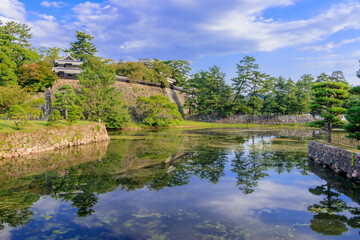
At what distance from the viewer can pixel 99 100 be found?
32.1 metres

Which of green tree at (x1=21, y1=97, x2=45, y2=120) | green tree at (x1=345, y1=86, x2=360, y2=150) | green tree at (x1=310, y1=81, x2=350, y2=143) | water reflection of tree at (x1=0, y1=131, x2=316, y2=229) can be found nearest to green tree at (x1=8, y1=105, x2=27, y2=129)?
green tree at (x1=21, y1=97, x2=45, y2=120)

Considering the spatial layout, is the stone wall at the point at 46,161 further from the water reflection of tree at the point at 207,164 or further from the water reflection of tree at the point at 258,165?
the water reflection of tree at the point at 258,165

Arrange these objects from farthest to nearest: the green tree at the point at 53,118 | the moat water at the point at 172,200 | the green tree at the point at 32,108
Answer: the green tree at the point at 32,108 < the green tree at the point at 53,118 < the moat water at the point at 172,200

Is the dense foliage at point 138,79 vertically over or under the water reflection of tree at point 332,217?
over

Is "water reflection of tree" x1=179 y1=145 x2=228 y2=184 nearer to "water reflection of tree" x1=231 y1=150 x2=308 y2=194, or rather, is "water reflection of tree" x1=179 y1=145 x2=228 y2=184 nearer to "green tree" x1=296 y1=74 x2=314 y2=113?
"water reflection of tree" x1=231 y1=150 x2=308 y2=194

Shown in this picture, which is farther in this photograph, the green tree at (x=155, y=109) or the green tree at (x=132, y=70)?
the green tree at (x=132, y=70)

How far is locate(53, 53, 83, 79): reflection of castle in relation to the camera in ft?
130

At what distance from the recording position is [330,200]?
839 centimetres

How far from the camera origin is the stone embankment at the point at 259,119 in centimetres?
4938

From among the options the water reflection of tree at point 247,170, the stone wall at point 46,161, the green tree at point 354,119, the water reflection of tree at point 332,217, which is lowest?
the water reflection of tree at point 332,217

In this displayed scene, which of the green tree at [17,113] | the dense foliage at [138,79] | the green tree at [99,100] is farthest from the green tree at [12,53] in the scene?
the green tree at [17,113]

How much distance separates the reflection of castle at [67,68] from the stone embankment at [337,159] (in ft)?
122

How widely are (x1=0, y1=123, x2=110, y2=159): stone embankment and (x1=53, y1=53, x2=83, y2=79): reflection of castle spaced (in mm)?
21209

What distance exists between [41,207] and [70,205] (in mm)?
853
